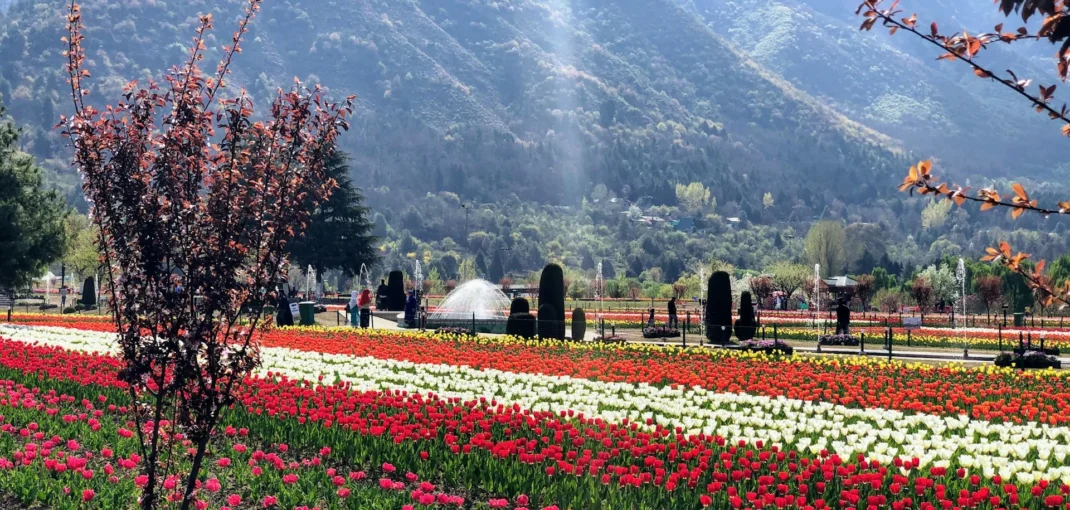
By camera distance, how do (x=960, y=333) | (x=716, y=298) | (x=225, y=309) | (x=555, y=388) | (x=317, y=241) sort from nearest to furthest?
(x=225, y=309) → (x=555, y=388) → (x=716, y=298) → (x=960, y=333) → (x=317, y=241)

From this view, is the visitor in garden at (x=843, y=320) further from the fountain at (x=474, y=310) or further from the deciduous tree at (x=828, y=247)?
the deciduous tree at (x=828, y=247)

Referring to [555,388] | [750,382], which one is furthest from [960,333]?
[555,388]

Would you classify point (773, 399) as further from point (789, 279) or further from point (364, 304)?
point (789, 279)

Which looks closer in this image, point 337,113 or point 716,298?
point 337,113

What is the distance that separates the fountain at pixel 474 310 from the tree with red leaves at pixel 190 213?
26.3 m

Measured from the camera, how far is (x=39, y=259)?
3538 centimetres

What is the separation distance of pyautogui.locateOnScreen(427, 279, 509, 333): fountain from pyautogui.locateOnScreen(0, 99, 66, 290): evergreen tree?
43.4ft

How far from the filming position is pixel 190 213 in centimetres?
633

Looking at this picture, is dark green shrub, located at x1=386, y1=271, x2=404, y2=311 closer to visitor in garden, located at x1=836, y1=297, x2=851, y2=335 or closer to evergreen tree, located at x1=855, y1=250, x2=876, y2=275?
visitor in garden, located at x1=836, y1=297, x2=851, y2=335

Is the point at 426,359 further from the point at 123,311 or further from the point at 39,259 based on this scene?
the point at 39,259

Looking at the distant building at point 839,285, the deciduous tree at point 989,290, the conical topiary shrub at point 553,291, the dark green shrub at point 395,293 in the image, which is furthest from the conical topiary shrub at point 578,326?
the distant building at point 839,285

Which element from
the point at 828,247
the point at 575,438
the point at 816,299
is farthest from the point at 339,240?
the point at 828,247

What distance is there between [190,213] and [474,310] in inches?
1267

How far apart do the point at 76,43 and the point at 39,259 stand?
3176 cm
